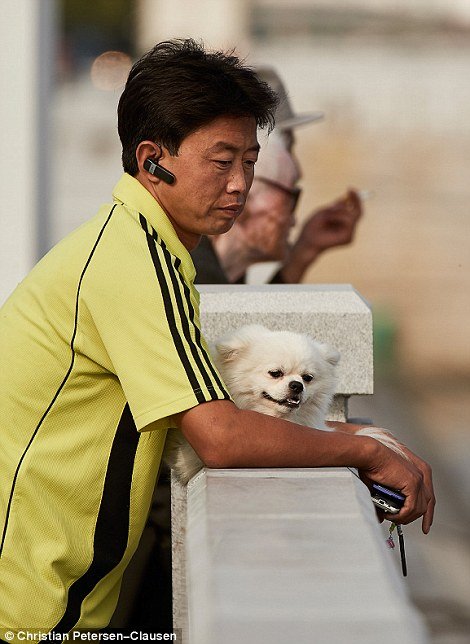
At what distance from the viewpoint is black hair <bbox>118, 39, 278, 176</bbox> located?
93.2 inches

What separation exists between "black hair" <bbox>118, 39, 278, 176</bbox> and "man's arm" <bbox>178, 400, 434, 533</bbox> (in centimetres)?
61

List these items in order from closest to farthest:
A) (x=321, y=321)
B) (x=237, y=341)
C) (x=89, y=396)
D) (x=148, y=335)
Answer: (x=148, y=335), (x=89, y=396), (x=237, y=341), (x=321, y=321)

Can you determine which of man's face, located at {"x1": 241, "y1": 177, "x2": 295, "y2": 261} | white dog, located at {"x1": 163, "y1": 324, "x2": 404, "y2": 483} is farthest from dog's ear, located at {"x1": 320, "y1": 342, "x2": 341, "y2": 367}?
man's face, located at {"x1": 241, "y1": 177, "x2": 295, "y2": 261}

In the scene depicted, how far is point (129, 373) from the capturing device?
2178 millimetres

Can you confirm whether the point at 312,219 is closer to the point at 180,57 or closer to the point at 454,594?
the point at 454,594

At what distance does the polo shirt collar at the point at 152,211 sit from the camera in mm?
2420

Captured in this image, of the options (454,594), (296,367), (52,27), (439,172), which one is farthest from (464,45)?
(296,367)

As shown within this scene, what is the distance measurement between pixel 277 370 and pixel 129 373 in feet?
4.11

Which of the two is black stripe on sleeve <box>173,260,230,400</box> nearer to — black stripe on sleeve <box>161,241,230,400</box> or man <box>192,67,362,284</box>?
black stripe on sleeve <box>161,241,230,400</box>

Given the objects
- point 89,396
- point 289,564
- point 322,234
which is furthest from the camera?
point 322,234

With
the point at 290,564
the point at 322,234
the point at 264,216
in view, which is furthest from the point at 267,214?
the point at 290,564

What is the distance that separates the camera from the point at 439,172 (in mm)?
21906

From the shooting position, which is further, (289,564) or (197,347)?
(197,347)

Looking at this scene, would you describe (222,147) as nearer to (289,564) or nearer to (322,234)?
(289,564)
